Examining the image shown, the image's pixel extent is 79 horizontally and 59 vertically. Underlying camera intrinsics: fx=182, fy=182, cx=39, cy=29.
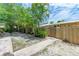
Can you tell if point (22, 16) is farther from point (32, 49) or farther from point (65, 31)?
point (65, 31)

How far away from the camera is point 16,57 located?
183cm

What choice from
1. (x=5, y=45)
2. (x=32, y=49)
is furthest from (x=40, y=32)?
(x=5, y=45)

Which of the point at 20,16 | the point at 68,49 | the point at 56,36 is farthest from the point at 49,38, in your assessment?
the point at 20,16

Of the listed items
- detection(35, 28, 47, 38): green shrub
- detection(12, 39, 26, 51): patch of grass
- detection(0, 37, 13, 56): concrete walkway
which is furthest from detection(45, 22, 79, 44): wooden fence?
detection(0, 37, 13, 56): concrete walkway

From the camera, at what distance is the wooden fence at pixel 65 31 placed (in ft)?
6.04

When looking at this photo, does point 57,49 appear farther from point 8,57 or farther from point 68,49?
point 8,57

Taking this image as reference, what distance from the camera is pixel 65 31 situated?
1856 millimetres

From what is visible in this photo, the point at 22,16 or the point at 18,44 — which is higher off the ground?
the point at 22,16

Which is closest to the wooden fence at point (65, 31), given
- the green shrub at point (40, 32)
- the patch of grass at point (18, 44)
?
the green shrub at point (40, 32)

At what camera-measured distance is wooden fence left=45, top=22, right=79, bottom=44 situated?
1842 mm

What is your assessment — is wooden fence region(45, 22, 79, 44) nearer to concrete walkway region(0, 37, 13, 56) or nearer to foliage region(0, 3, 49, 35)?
foliage region(0, 3, 49, 35)

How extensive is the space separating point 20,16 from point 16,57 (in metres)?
0.42

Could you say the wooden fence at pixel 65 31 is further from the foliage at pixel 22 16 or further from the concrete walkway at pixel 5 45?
the concrete walkway at pixel 5 45

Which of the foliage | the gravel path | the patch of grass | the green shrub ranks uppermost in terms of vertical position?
the foliage
